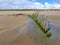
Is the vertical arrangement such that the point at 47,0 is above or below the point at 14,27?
below

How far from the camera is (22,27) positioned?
163cm

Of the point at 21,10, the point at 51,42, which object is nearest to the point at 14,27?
the point at 51,42

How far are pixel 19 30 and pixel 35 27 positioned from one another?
0.55 ft

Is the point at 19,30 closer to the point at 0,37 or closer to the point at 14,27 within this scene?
the point at 14,27

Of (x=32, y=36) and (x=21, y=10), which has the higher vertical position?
(x=32, y=36)

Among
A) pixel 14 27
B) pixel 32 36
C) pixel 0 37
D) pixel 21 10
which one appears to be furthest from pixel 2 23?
pixel 21 10

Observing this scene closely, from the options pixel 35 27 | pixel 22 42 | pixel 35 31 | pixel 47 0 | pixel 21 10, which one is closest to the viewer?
pixel 22 42

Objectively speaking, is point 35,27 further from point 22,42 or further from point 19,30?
point 22,42

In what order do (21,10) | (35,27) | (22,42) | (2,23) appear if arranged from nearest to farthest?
1. (22,42)
2. (35,27)
3. (2,23)
4. (21,10)

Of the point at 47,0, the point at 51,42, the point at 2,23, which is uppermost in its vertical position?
the point at 51,42

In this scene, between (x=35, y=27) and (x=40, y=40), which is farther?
(x=35, y=27)

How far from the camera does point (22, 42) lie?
4.38ft

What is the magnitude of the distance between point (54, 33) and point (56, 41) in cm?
15

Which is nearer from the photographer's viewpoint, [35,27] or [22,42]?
[22,42]
